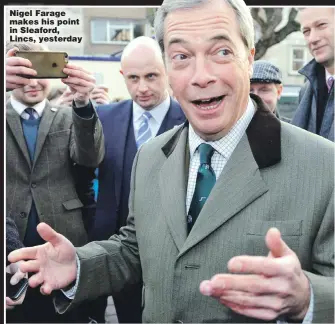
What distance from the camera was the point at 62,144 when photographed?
2.86m

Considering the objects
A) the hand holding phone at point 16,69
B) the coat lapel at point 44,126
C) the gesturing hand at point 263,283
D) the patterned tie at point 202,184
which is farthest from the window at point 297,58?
the gesturing hand at point 263,283

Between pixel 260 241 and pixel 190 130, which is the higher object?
pixel 190 130

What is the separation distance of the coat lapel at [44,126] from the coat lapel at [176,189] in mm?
1159

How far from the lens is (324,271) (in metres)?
1.45

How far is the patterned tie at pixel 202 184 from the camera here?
1647 millimetres

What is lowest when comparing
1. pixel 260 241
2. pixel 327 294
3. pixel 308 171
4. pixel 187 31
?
pixel 327 294

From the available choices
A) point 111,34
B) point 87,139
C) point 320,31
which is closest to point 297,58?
point 111,34

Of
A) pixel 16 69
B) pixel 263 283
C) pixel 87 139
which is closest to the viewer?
pixel 263 283

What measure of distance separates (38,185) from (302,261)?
165 centimetres

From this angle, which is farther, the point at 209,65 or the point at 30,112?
the point at 30,112

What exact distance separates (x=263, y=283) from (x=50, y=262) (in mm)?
712

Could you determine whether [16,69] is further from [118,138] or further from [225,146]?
[225,146]

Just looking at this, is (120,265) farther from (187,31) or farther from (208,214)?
Result: (187,31)

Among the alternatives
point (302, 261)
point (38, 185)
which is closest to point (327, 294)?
point (302, 261)
